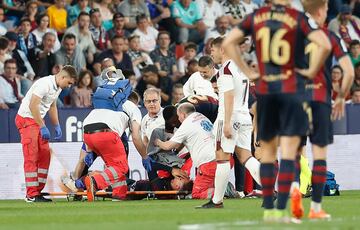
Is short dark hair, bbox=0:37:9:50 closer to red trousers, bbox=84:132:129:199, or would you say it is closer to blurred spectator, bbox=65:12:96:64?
blurred spectator, bbox=65:12:96:64

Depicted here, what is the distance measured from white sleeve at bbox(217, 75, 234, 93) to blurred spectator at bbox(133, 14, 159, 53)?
441 inches

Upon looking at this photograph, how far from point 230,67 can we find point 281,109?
383 cm

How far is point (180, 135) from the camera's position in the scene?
18875 mm

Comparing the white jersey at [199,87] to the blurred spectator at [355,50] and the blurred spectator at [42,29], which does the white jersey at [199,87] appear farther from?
the blurred spectator at [355,50]

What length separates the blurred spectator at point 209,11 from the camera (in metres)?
28.3

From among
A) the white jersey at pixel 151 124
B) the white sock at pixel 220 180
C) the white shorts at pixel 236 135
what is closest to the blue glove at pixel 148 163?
the white jersey at pixel 151 124

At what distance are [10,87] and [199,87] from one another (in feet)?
14.6

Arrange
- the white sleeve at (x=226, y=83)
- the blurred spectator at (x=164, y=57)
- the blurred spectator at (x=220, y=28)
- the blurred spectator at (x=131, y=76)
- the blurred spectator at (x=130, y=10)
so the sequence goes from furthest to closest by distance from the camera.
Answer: the blurred spectator at (x=220, y=28)
the blurred spectator at (x=130, y=10)
the blurred spectator at (x=164, y=57)
the blurred spectator at (x=131, y=76)
the white sleeve at (x=226, y=83)

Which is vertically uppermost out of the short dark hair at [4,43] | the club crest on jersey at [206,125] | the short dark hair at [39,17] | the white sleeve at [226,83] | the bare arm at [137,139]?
the short dark hair at [39,17]

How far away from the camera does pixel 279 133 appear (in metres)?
12.2

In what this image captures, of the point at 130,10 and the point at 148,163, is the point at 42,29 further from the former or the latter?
the point at 148,163

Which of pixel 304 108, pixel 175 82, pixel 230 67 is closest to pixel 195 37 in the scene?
pixel 175 82

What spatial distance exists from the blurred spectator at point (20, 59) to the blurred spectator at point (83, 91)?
1017 millimetres

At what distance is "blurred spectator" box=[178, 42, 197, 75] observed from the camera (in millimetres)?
26297
